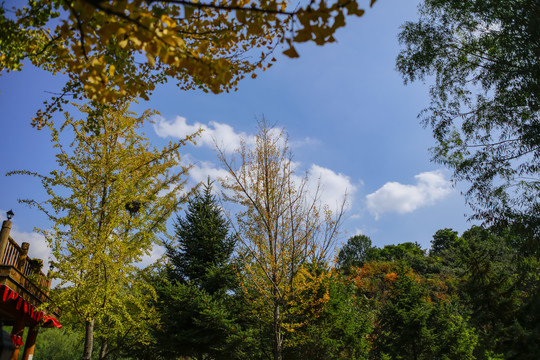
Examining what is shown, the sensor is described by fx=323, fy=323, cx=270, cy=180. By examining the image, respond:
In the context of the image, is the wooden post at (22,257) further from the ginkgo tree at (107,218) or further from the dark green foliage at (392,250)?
the dark green foliage at (392,250)

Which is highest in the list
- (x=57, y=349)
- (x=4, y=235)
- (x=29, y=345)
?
(x=4, y=235)

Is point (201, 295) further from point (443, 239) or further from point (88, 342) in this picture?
point (443, 239)

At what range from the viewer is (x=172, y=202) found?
7562 millimetres

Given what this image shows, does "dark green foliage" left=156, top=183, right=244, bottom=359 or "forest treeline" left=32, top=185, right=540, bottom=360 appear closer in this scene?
"forest treeline" left=32, top=185, right=540, bottom=360

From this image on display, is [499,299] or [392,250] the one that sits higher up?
[392,250]

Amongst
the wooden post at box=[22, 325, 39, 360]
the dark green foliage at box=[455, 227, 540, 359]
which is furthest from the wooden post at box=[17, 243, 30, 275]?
the dark green foliage at box=[455, 227, 540, 359]

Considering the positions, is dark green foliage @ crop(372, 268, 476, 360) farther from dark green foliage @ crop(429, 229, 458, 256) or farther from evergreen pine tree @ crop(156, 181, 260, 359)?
dark green foliage @ crop(429, 229, 458, 256)

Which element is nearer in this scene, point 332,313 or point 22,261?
point 22,261

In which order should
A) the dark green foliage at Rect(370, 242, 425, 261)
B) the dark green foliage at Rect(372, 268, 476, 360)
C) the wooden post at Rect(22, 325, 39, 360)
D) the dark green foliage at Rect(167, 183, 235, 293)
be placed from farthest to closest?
1. the dark green foliage at Rect(370, 242, 425, 261)
2. the dark green foliage at Rect(167, 183, 235, 293)
3. the dark green foliage at Rect(372, 268, 476, 360)
4. the wooden post at Rect(22, 325, 39, 360)

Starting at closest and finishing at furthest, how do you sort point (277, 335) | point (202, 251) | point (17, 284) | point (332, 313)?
1. point (17, 284)
2. point (277, 335)
3. point (332, 313)
4. point (202, 251)

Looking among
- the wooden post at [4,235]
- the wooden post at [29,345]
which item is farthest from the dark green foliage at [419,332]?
the wooden post at [4,235]

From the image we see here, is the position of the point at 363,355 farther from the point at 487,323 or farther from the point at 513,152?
the point at 513,152

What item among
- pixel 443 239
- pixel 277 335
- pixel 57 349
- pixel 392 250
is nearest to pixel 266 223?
pixel 277 335

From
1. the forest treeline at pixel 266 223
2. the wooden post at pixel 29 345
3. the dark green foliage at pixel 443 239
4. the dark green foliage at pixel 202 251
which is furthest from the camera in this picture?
the dark green foliage at pixel 443 239
